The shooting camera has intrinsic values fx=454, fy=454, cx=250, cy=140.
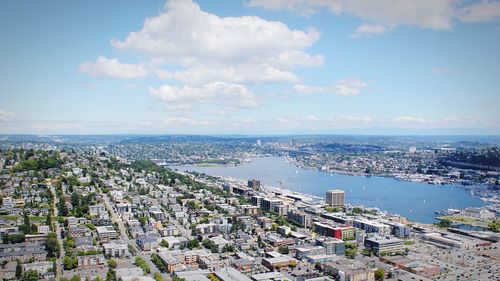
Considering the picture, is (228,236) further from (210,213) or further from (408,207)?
(408,207)

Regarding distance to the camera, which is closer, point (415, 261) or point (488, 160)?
point (415, 261)

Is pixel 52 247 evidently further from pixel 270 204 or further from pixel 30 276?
pixel 270 204

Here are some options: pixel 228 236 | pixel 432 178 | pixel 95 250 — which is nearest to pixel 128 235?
pixel 95 250

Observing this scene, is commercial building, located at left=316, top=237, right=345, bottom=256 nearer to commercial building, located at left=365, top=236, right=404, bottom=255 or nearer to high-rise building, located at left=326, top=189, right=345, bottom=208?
commercial building, located at left=365, top=236, right=404, bottom=255

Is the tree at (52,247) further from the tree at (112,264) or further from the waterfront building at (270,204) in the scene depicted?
the waterfront building at (270,204)

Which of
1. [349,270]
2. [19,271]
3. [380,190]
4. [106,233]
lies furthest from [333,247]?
[380,190]

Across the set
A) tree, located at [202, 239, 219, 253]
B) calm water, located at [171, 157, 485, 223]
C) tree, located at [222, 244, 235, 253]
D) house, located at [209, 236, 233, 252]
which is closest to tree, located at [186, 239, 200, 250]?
tree, located at [202, 239, 219, 253]

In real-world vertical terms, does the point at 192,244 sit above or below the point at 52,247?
below

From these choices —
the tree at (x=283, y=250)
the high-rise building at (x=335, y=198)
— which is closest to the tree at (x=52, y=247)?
the tree at (x=283, y=250)
